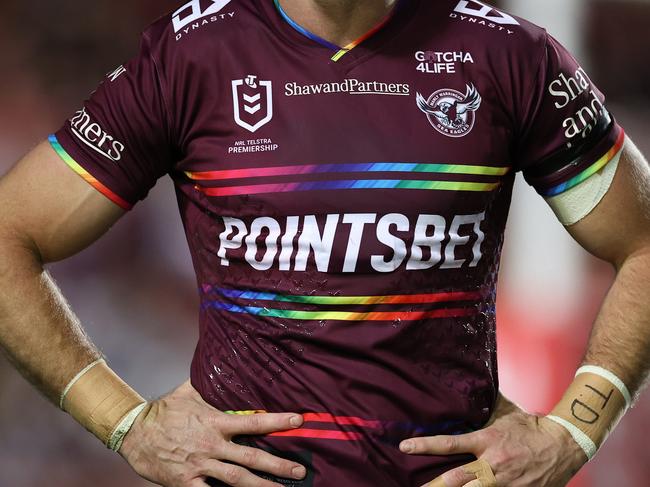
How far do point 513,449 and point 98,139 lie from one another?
0.84 meters

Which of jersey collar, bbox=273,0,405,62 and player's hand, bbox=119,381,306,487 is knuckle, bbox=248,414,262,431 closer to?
player's hand, bbox=119,381,306,487

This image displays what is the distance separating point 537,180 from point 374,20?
1.27 ft

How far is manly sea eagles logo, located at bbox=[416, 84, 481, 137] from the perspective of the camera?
1.73 meters

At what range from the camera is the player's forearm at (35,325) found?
5.90 feet

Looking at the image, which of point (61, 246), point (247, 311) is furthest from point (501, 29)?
point (61, 246)

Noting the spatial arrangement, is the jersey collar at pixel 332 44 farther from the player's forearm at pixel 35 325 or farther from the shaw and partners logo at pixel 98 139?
the player's forearm at pixel 35 325

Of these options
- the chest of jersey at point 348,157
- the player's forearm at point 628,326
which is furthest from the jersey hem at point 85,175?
the player's forearm at point 628,326

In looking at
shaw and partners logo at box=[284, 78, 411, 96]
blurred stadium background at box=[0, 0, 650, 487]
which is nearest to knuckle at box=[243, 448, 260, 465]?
shaw and partners logo at box=[284, 78, 411, 96]

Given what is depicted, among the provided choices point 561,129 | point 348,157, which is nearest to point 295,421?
point 348,157

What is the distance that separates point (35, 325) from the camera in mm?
1818

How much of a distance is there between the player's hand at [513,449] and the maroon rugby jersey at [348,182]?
0.03 meters

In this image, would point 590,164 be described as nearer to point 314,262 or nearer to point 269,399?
point 314,262

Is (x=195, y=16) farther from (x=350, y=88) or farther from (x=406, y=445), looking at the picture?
(x=406, y=445)

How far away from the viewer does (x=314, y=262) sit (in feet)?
5.61
